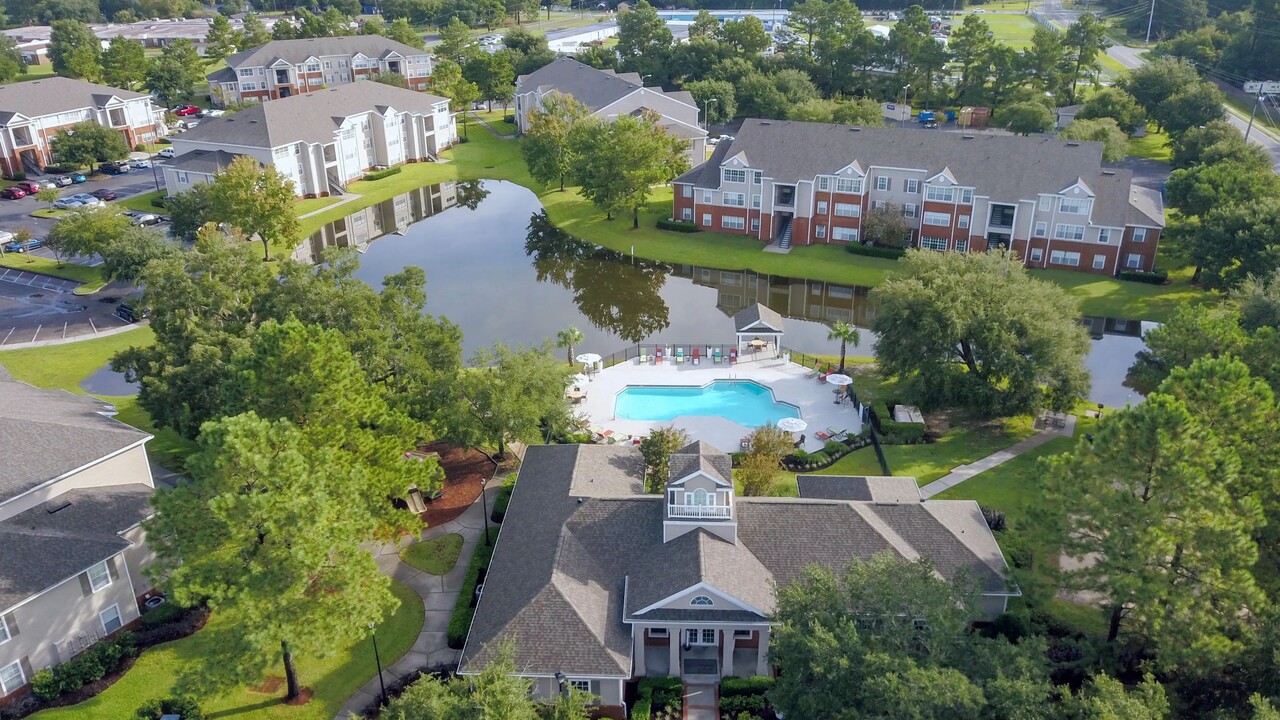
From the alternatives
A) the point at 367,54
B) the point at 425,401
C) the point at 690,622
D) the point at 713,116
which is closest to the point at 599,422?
the point at 425,401

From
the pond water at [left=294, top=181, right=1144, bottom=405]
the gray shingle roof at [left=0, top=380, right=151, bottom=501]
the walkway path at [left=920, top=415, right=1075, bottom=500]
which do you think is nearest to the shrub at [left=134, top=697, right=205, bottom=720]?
the gray shingle roof at [left=0, top=380, right=151, bottom=501]

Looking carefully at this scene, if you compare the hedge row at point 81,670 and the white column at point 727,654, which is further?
the white column at point 727,654

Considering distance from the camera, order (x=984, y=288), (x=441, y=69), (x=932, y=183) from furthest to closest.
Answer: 1. (x=441, y=69)
2. (x=932, y=183)
3. (x=984, y=288)

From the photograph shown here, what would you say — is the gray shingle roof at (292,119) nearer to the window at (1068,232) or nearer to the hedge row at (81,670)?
the hedge row at (81,670)

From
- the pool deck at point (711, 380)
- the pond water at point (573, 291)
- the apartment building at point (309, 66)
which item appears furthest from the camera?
the apartment building at point (309, 66)

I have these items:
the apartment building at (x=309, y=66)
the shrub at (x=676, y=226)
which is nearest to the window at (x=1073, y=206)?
the shrub at (x=676, y=226)

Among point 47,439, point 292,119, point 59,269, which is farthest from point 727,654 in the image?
point 292,119

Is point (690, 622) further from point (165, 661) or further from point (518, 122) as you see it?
point (518, 122)
